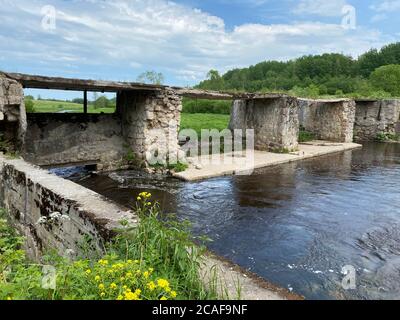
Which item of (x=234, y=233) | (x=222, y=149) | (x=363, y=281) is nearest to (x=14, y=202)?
(x=234, y=233)

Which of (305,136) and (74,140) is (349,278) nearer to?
(74,140)

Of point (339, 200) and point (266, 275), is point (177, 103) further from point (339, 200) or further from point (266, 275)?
point (266, 275)

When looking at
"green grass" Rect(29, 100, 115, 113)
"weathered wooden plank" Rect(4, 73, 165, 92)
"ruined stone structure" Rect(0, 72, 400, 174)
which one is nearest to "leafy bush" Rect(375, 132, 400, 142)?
"ruined stone structure" Rect(0, 72, 400, 174)

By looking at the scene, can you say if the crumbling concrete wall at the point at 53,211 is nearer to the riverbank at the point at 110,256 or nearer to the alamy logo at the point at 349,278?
the riverbank at the point at 110,256

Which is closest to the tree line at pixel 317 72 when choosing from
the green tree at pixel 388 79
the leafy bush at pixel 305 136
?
the green tree at pixel 388 79

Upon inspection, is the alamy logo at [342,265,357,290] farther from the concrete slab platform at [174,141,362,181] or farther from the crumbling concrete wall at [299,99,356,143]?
the crumbling concrete wall at [299,99,356,143]

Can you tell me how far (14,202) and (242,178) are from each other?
608 centimetres

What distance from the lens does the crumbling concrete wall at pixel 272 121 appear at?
1389cm

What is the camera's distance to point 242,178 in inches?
389

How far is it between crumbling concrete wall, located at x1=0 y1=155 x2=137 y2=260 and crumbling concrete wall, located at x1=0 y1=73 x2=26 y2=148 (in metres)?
1.69

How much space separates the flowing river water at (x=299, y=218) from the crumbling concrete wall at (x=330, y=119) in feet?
22.1

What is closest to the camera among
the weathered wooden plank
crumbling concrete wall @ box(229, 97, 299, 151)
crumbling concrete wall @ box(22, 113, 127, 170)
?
the weathered wooden plank

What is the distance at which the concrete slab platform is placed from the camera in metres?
9.99
